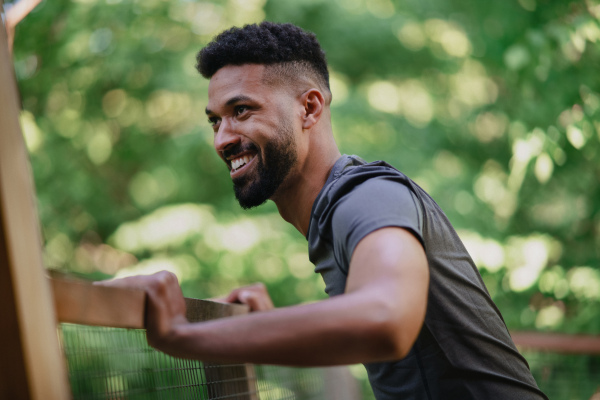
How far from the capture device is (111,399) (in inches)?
45.2

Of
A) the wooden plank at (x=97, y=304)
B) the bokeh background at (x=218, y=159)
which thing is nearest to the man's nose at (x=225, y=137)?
the wooden plank at (x=97, y=304)

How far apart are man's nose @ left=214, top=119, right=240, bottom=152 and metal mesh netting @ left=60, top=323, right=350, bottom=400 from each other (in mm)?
563

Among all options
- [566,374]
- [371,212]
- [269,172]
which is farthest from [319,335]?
[566,374]

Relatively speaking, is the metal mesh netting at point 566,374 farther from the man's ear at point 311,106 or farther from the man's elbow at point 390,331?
the man's elbow at point 390,331

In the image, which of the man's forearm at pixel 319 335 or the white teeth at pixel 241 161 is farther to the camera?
the white teeth at pixel 241 161

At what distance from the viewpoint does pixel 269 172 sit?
170 cm

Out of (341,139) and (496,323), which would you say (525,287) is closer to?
(341,139)

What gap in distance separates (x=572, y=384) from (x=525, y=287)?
0.61 m

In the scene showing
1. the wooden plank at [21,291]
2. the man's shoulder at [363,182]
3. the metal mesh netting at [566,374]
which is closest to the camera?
the wooden plank at [21,291]

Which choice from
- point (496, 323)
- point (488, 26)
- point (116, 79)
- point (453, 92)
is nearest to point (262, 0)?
point (116, 79)

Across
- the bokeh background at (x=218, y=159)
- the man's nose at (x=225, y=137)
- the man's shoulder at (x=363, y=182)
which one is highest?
the bokeh background at (x=218, y=159)

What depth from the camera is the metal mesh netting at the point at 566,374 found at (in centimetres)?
363

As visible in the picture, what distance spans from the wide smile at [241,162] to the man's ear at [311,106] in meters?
0.19

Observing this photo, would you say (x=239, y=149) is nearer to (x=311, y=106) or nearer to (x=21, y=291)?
(x=311, y=106)
